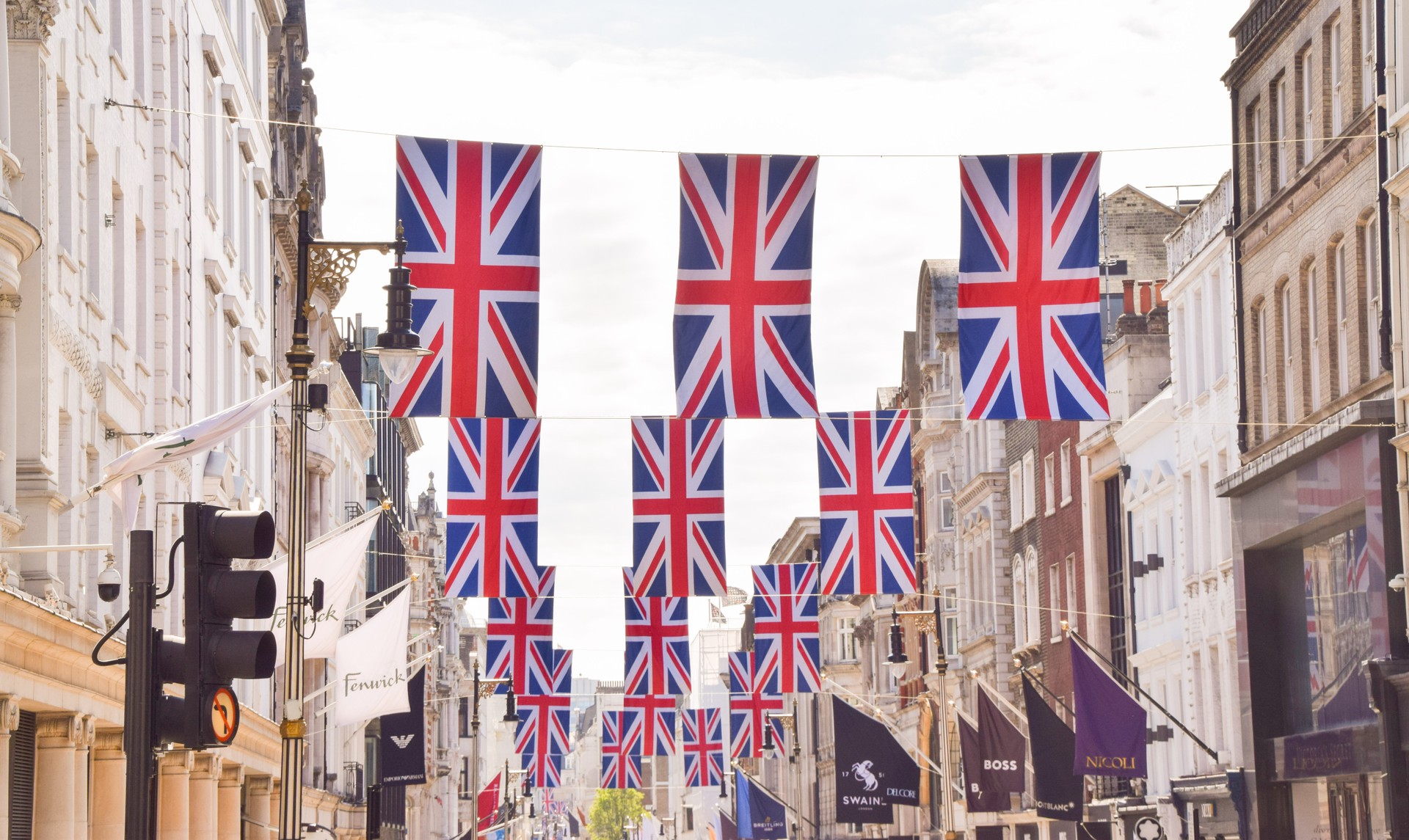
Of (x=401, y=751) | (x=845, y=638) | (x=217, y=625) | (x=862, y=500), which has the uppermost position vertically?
(x=862, y=500)

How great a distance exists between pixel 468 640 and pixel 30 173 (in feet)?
482

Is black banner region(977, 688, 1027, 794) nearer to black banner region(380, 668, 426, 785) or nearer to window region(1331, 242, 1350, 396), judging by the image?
window region(1331, 242, 1350, 396)

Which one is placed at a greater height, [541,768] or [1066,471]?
[1066,471]

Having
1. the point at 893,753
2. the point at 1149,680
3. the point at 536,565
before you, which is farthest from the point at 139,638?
the point at 1149,680

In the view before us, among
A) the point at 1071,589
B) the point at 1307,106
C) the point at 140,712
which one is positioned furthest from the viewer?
the point at 1071,589

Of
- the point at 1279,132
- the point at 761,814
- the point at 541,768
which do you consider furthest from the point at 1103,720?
the point at 761,814

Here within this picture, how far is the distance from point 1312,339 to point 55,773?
24.6m

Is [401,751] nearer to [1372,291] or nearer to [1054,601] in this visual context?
[1054,601]

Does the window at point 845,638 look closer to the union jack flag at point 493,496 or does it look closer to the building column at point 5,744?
the union jack flag at point 493,496

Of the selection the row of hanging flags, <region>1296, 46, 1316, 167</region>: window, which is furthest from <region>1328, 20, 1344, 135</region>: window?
the row of hanging flags

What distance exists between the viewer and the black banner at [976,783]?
43.4 m

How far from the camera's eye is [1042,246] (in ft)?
84.5

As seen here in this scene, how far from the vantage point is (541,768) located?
197 ft

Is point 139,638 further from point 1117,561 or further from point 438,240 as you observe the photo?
point 1117,561
